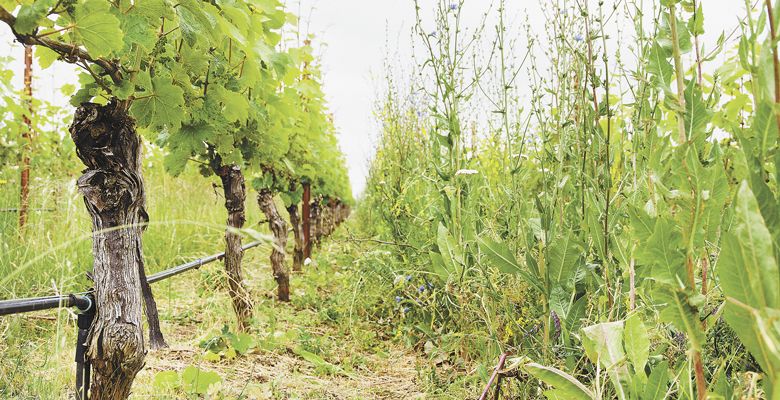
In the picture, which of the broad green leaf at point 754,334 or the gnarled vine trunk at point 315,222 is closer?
the broad green leaf at point 754,334

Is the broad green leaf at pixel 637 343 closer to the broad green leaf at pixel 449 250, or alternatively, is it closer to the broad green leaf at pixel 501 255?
the broad green leaf at pixel 501 255

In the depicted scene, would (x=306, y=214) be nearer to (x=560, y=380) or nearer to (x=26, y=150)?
(x=26, y=150)

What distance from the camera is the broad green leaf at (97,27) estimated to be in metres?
1.16

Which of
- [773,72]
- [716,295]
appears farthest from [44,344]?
[773,72]

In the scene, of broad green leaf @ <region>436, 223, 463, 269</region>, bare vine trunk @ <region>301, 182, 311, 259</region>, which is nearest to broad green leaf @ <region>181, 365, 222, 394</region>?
broad green leaf @ <region>436, 223, 463, 269</region>

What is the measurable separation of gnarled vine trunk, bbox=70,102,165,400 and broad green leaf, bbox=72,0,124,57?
0.53m

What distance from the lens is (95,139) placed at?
5.48 ft

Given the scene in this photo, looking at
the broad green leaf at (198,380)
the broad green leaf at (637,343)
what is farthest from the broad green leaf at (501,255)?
the broad green leaf at (198,380)

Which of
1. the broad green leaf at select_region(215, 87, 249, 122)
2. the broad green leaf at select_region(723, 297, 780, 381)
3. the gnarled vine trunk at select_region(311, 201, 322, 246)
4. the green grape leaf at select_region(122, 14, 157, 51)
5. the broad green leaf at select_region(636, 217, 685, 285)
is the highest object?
the green grape leaf at select_region(122, 14, 157, 51)

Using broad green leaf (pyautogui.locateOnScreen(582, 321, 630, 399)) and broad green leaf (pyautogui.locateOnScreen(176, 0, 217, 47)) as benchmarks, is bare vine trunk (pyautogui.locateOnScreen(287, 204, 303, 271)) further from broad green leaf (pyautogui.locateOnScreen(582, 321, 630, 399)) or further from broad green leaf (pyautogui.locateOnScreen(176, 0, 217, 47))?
broad green leaf (pyautogui.locateOnScreen(582, 321, 630, 399))

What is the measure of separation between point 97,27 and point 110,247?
29.3 inches

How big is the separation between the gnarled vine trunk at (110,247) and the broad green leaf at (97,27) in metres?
0.53

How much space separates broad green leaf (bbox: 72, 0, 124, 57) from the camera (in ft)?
3.79

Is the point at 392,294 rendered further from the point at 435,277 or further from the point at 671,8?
the point at 671,8
